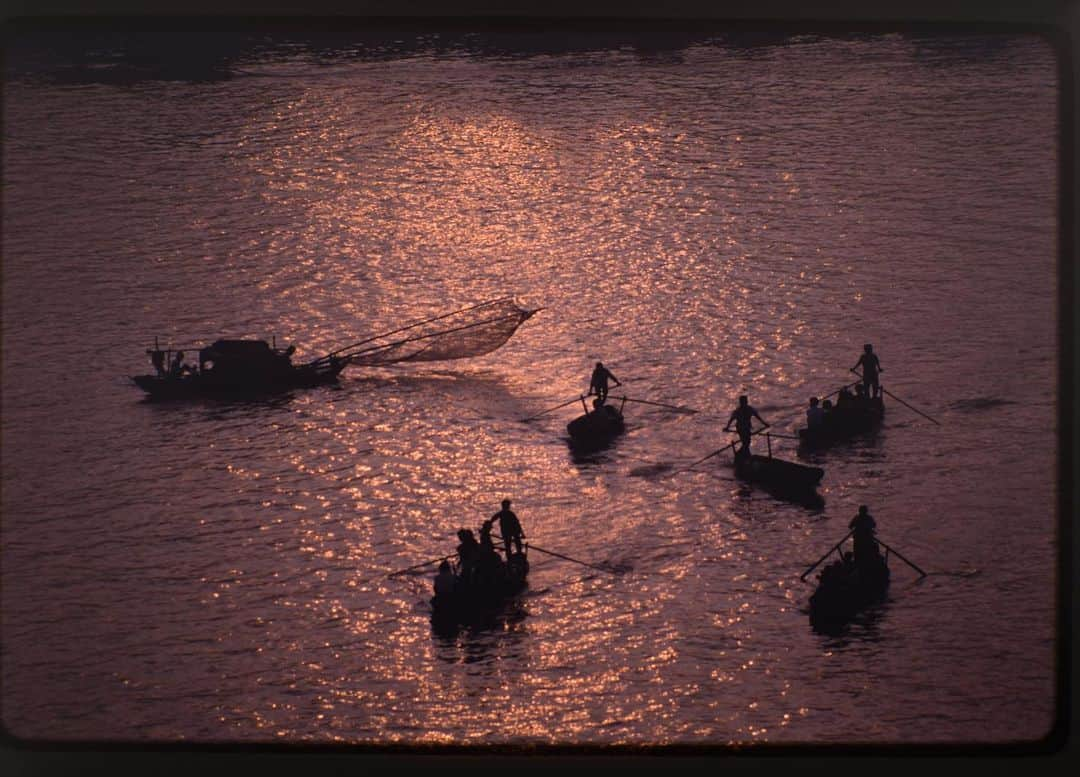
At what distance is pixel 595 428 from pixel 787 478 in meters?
2.72

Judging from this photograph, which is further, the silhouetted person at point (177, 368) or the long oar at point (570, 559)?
the silhouetted person at point (177, 368)

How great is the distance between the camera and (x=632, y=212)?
84.4 ft

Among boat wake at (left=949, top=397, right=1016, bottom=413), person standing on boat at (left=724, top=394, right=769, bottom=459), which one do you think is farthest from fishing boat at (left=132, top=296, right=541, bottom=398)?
boat wake at (left=949, top=397, right=1016, bottom=413)

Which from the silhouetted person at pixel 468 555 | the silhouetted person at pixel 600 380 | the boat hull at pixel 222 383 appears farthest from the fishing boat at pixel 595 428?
the silhouetted person at pixel 468 555

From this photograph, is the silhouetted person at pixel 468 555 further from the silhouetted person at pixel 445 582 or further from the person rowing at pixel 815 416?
the person rowing at pixel 815 416

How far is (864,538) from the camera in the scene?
14.5 metres

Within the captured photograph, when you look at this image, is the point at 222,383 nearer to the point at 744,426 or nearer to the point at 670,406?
the point at 670,406

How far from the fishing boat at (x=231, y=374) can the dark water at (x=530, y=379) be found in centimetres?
33

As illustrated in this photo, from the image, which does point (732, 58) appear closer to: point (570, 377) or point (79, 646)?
point (570, 377)

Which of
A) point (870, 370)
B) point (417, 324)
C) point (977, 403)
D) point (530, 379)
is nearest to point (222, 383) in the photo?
point (417, 324)

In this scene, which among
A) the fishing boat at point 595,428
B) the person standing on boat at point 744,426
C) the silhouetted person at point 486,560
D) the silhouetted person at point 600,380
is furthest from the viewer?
the silhouetted person at point 600,380

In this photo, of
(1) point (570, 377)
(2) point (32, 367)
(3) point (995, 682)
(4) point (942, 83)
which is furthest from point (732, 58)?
(3) point (995, 682)

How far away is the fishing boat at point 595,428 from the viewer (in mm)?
19203

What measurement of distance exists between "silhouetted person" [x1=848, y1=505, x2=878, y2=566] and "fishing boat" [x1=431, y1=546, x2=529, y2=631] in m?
3.18
